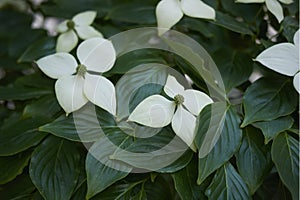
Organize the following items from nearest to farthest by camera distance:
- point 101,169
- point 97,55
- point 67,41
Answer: point 101,169 → point 97,55 → point 67,41

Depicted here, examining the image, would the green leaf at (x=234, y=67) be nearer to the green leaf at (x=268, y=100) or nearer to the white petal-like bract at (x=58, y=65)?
the green leaf at (x=268, y=100)

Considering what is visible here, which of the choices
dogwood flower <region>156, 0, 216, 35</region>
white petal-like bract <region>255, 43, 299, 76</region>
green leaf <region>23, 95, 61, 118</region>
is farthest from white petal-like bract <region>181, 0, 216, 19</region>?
green leaf <region>23, 95, 61, 118</region>

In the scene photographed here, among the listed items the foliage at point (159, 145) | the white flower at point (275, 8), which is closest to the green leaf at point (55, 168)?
the foliage at point (159, 145)

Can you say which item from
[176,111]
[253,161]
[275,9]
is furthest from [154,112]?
[275,9]

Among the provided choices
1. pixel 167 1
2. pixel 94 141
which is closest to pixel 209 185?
pixel 94 141

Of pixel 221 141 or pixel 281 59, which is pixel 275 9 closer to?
pixel 281 59

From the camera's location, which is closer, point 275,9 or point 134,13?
point 275,9

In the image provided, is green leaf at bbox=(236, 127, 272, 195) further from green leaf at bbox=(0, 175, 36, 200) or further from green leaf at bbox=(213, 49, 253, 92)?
green leaf at bbox=(0, 175, 36, 200)
